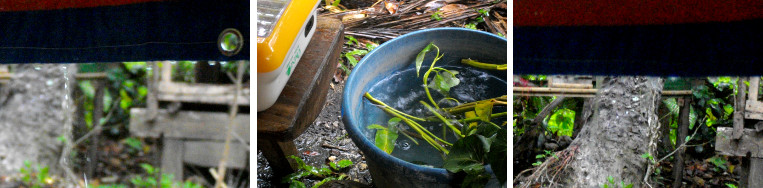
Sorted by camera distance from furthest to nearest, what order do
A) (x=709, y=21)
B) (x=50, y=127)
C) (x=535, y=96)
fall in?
(x=50, y=127) → (x=535, y=96) → (x=709, y=21)

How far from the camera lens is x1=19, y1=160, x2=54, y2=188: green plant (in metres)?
1.50

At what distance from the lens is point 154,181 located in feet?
4.31

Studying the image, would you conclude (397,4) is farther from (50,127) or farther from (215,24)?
(50,127)

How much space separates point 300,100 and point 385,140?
0.21m

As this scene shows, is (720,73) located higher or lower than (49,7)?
lower

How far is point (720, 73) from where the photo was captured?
78 centimetres

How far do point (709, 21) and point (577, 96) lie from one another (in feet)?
1.10

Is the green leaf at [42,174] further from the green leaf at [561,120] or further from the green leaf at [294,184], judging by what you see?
the green leaf at [561,120]

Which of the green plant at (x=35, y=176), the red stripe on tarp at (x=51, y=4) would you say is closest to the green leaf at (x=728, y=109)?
the red stripe on tarp at (x=51, y=4)

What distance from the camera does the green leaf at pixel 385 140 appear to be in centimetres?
98

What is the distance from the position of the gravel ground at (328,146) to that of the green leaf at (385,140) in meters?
0.06

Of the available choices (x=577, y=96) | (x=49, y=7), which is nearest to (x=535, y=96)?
(x=577, y=96)

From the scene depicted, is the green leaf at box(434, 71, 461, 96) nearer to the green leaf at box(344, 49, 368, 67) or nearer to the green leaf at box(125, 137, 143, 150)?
the green leaf at box(344, 49, 368, 67)

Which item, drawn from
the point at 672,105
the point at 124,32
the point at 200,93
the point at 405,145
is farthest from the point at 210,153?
the point at 672,105
